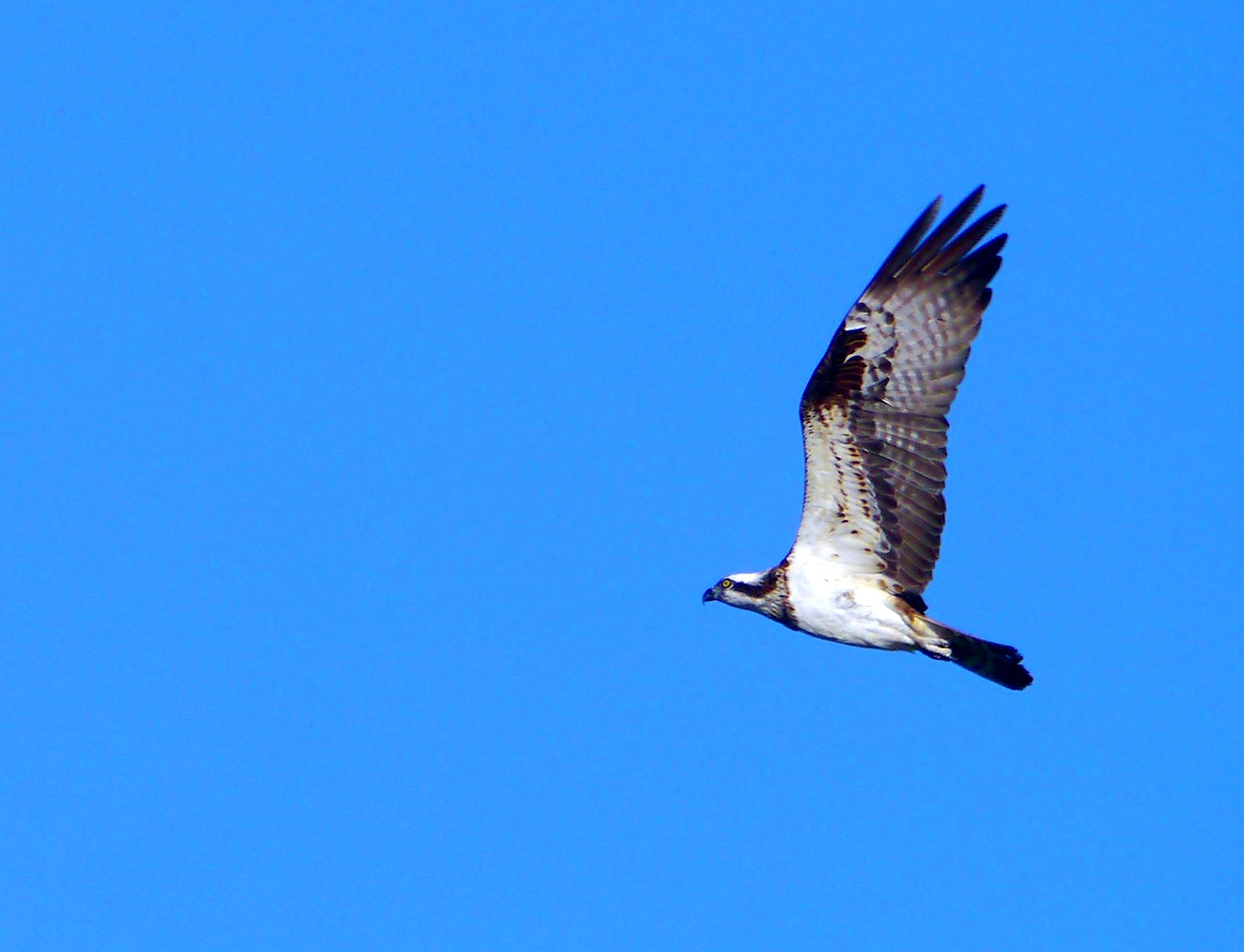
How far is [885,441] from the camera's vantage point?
9.48 metres

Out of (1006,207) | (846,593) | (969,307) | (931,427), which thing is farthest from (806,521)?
(1006,207)

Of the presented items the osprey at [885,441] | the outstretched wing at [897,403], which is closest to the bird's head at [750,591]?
the osprey at [885,441]

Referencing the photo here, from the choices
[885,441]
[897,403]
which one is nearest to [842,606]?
[885,441]

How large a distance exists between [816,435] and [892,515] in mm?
868

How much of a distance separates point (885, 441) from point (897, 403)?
317 mm

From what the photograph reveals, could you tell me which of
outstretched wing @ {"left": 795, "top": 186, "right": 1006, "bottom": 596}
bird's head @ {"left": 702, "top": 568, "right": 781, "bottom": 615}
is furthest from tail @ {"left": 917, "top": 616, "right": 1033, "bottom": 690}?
bird's head @ {"left": 702, "top": 568, "right": 781, "bottom": 615}

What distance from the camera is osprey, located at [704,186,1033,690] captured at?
372 inches

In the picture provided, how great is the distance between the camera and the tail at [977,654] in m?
8.87

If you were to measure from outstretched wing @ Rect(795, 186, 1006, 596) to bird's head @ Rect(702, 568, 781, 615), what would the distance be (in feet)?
1.32

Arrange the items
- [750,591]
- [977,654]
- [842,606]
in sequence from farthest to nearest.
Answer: [750,591] < [842,606] < [977,654]

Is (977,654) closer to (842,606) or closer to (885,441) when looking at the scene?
(842,606)

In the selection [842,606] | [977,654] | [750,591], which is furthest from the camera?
[750,591]

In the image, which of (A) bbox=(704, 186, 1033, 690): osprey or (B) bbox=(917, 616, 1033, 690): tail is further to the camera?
(A) bbox=(704, 186, 1033, 690): osprey

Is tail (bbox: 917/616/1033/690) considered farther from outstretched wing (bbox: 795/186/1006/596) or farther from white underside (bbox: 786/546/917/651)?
outstretched wing (bbox: 795/186/1006/596)
